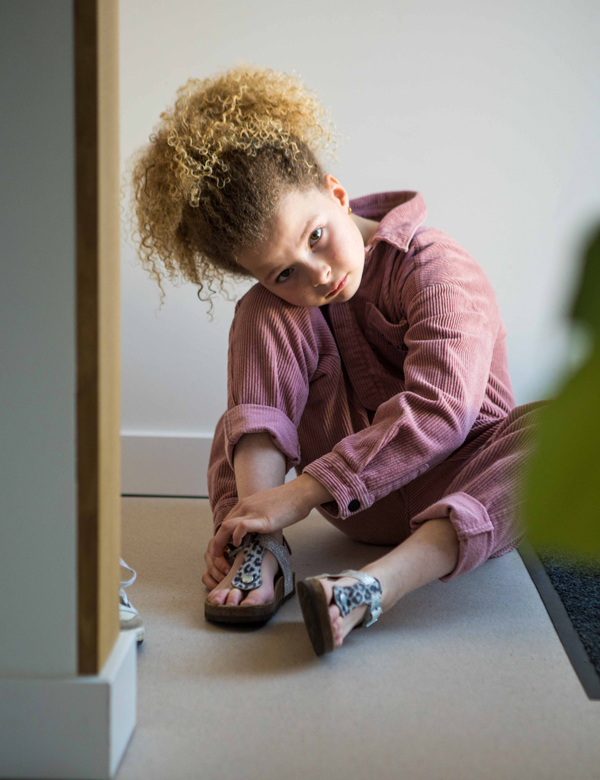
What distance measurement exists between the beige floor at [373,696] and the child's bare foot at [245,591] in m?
0.03

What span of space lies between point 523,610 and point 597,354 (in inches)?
30.9

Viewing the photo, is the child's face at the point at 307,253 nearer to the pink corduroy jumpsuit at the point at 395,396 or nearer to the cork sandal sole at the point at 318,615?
the pink corduroy jumpsuit at the point at 395,396

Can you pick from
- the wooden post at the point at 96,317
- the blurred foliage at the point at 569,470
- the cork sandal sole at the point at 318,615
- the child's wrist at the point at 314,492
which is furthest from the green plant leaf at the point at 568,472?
the child's wrist at the point at 314,492

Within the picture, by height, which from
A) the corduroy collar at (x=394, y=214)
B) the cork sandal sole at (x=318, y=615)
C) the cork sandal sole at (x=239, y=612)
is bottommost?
the cork sandal sole at (x=239, y=612)

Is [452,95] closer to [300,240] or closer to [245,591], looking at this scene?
[300,240]

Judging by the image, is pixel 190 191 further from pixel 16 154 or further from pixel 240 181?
pixel 16 154

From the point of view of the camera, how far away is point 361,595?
2.39ft

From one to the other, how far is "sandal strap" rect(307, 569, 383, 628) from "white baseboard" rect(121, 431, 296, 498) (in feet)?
2.74

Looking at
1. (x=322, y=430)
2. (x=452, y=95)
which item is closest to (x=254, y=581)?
(x=322, y=430)

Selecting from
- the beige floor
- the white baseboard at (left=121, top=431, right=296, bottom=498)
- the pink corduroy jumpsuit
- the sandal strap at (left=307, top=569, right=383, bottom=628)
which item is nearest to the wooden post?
the beige floor

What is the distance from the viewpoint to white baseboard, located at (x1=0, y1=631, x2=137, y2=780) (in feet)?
1.67

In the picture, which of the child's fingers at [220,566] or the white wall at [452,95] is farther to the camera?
the white wall at [452,95]

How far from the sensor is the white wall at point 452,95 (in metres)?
1.38

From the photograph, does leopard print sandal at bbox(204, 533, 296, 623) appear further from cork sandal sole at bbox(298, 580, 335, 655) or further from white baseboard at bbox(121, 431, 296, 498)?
white baseboard at bbox(121, 431, 296, 498)
